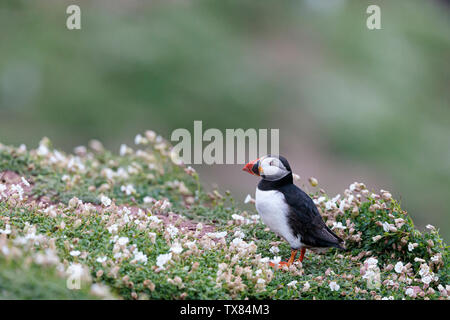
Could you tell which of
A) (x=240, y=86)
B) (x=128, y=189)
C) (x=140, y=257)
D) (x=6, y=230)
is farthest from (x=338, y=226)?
(x=240, y=86)

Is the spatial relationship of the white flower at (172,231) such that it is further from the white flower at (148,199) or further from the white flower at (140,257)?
the white flower at (148,199)

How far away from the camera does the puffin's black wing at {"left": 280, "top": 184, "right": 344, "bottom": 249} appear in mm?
4707

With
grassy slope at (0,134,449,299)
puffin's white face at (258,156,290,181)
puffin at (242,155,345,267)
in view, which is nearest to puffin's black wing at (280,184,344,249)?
puffin at (242,155,345,267)

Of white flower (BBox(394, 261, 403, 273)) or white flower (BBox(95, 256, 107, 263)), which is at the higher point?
white flower (BBox(394, 261, 403, 273))

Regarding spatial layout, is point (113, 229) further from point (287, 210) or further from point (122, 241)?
point (287, 210)

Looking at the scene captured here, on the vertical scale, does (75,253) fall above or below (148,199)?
below

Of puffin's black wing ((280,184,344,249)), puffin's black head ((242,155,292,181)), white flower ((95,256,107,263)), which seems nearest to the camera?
white flower ((95,256,107,263))

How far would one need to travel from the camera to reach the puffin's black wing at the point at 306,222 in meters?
4.71

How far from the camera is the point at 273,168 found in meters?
4.82

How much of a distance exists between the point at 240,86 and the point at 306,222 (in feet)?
28.1

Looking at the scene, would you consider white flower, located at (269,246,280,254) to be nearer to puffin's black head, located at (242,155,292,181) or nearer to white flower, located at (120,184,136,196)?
puffin's black head, located at (242,155,292,181)

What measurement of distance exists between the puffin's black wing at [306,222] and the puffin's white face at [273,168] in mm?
126

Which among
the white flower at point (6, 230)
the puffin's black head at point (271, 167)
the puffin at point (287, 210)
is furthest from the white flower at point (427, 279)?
the white flower at point (6, 230)
